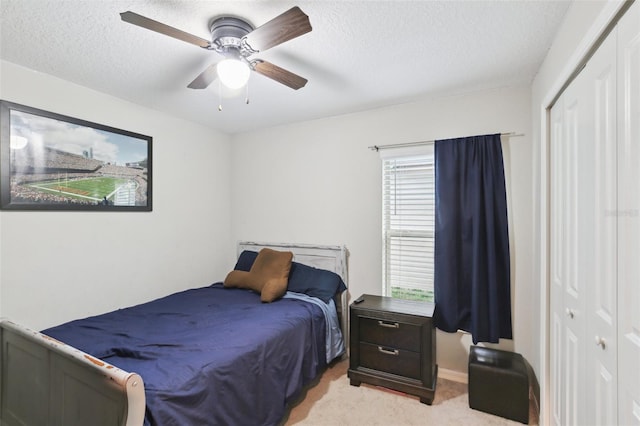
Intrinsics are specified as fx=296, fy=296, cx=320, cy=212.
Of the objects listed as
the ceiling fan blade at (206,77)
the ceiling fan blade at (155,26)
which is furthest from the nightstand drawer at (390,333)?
the ceiling fan blade at (155,26)

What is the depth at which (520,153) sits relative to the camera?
232 cm

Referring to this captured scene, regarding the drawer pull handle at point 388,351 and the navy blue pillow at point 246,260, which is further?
the navy blue pillow at point 246,260

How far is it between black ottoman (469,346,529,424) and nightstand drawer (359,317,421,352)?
0.42 m

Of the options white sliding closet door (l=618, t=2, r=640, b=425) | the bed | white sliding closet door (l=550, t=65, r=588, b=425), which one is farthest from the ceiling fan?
the bed

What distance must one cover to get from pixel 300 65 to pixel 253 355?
6.30ft

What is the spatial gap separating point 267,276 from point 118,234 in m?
1.35

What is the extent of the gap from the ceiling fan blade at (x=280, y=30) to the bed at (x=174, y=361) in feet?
5.07

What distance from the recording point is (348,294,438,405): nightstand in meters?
2.21

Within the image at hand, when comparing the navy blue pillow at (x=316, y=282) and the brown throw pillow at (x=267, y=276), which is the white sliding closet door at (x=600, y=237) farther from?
the brown throw pillow at (x=267, y=276)

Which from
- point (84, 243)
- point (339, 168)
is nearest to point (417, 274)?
point (339, 168)

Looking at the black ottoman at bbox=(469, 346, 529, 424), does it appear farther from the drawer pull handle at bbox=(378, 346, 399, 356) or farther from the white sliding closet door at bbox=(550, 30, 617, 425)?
the drawer pull handle at bbox=(378, 346, 399, 356)

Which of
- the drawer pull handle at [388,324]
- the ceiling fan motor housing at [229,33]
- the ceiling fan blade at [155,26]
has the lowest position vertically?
the drawer pull handle at [388,324]

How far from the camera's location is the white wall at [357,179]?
2322 millimetres

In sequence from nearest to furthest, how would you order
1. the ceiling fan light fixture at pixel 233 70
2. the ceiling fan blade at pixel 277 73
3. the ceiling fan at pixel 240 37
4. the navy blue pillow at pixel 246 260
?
the ceiling fan at pixel 240 37 → the ceiling fan light fixture at pixel 233 70 → the ceiling fan blade at pixel 277 73 → the navy blue pillow at pixel 246 260
